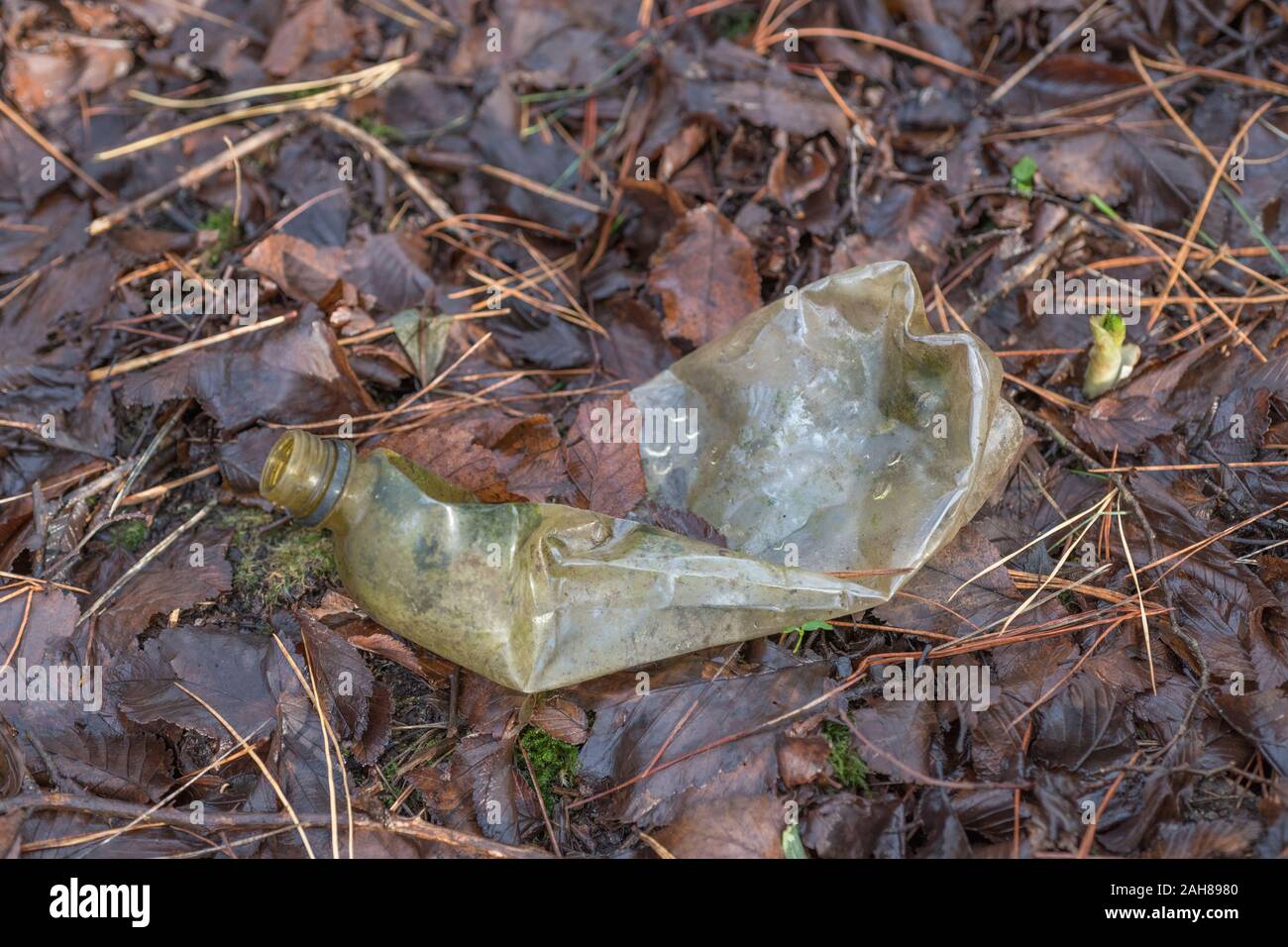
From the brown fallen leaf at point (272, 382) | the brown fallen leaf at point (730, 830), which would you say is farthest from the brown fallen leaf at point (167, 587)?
the brown fallen leaf at point (730, 830)

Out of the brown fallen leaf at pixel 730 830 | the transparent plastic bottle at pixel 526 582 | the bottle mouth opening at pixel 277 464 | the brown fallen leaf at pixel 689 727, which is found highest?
the bottle mouth opening at pixel 277 464

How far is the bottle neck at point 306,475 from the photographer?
2.26 m

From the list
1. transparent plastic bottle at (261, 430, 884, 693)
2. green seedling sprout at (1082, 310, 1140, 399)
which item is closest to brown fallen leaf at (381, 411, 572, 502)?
transparent plastic bottle at (261, 430, 884, 693)

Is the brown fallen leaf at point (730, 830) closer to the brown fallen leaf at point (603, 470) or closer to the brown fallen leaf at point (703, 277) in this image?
the brown fallen leaf at point (603, 470)

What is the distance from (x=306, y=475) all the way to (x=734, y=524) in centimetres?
111

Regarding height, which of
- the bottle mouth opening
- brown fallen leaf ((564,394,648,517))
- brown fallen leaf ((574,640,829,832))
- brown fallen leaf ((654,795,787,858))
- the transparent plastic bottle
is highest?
the bottle mouth opening

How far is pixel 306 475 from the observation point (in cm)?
227

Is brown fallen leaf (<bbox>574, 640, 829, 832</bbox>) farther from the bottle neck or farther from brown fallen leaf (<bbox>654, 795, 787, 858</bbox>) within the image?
the bottle neck

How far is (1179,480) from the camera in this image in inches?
103

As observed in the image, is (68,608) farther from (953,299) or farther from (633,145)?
(953,299)

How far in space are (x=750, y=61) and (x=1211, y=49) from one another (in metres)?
1.62

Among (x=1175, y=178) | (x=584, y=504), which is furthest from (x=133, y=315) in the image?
(x=1175, y=178)

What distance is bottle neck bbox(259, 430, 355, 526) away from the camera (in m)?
2.26

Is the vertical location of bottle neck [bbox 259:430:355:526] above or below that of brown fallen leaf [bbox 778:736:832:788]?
above
